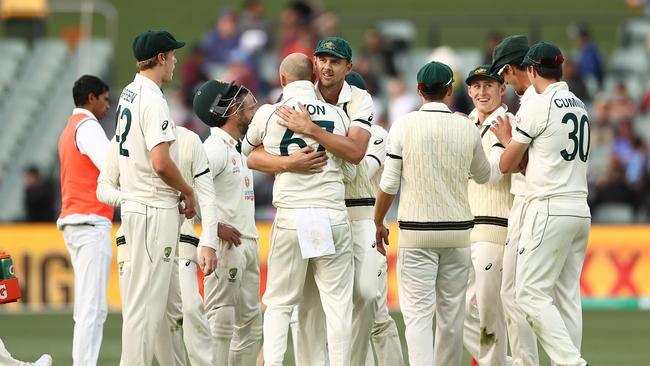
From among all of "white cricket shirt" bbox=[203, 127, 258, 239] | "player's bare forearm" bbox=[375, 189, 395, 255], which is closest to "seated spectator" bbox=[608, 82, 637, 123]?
"player's bare forearm" bbox=[375, 189, 395, 255]

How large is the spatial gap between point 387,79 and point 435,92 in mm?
12911

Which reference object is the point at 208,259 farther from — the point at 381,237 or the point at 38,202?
the point at 38,202

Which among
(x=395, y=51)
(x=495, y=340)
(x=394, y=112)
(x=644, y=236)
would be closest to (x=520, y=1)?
(x=395, y=51)

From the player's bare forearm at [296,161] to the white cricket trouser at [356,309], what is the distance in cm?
79

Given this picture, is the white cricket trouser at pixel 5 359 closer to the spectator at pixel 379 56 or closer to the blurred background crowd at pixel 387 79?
the blurred background crowd at pixel 387 79

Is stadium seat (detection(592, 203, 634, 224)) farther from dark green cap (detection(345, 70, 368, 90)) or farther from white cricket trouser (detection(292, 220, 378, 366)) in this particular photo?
white cricket trouser (detection(292, 220, 378, 366))

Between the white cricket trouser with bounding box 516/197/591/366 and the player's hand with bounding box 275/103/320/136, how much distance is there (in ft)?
5.93

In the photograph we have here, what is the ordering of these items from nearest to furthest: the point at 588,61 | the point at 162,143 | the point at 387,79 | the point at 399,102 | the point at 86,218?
the point at 162,143 → the point at 86,218 → the point at 399,102 → the point at 387,79 → the point at 588,61

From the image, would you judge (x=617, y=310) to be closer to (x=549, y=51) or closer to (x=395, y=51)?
(x=395, y=51)

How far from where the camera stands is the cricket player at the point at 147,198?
9.01 meters

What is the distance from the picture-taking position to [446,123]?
959cm

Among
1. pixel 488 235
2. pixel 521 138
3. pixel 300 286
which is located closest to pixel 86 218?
pixel 300 286

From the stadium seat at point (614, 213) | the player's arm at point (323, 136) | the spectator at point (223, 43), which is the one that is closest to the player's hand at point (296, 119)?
the player's arm at point (323, 136)

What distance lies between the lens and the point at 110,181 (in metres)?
9.80
